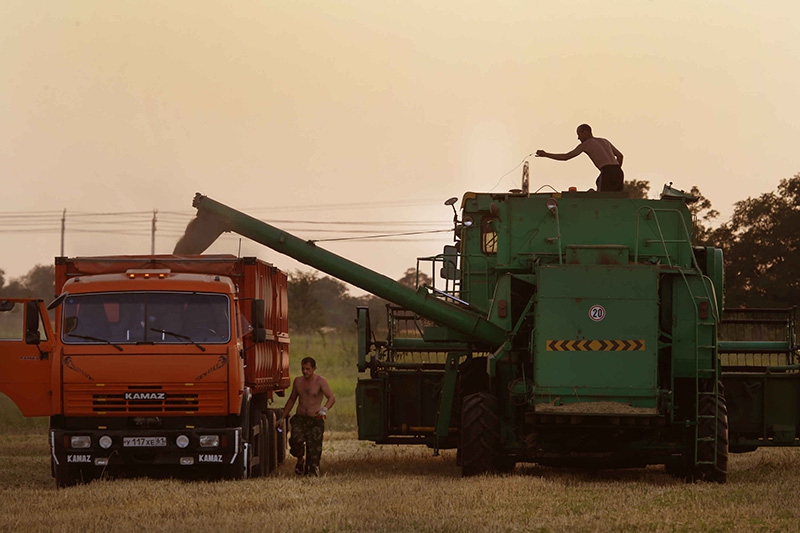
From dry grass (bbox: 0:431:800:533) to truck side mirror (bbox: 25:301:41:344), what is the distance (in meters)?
1.84

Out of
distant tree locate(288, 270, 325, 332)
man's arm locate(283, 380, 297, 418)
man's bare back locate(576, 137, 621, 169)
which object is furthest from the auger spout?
distant tree locate(288, 270, 325, 332)

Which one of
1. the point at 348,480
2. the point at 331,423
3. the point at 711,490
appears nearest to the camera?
the point at 711,490

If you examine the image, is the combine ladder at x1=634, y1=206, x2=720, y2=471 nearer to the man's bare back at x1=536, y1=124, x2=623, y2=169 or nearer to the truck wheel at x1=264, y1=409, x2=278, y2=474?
the man's bare back at x1=536, y1=124, x2=623, y2=169

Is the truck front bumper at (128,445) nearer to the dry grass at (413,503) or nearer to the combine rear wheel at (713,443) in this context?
the dry grass at (413,503)

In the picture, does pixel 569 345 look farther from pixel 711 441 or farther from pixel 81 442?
pixel 81 442

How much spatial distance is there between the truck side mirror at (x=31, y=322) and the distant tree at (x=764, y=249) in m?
34.0

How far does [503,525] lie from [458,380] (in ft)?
25.7

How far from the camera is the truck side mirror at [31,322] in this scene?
18453 mm

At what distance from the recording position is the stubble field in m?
13.8

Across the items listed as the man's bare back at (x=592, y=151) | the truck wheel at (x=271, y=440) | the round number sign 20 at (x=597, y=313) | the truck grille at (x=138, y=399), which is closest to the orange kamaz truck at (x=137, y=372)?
the truck grille at (x=138, y=399)

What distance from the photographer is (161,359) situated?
18594 millimetres

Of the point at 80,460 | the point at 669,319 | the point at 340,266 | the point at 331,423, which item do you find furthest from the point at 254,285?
the point at 331,423

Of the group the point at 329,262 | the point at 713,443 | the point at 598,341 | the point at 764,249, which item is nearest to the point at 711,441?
the point at 713,443

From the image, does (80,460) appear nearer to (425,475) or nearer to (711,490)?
(425,475)
